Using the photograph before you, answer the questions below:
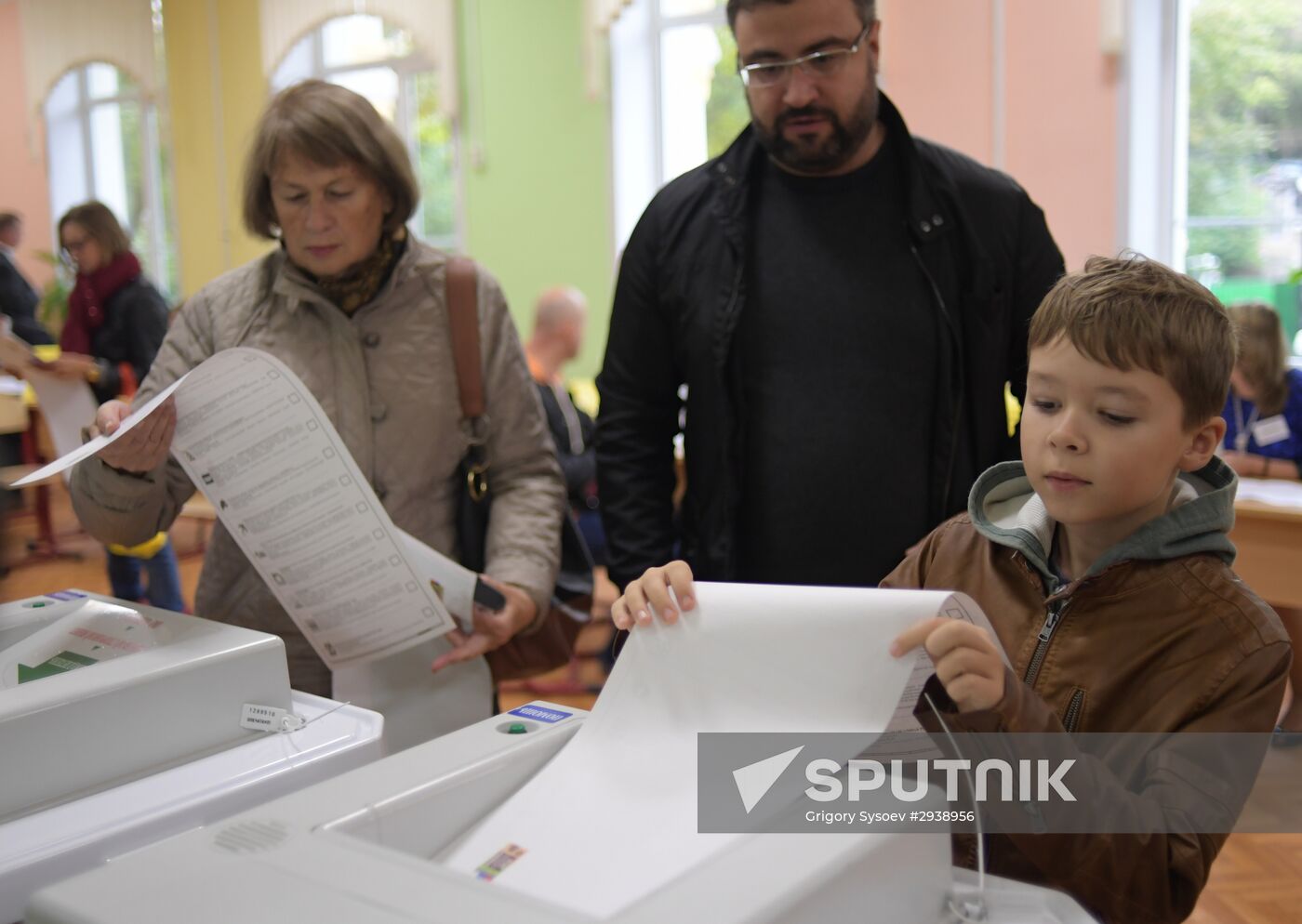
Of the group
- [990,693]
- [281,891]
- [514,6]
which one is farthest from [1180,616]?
[514,6]

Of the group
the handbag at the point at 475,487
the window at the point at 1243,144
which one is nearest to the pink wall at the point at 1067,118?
the window at the point at 1243,144

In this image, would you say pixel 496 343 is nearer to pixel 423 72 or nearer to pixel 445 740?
pixel 445 740

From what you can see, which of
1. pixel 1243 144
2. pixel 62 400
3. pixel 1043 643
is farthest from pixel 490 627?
pixel 1243 144

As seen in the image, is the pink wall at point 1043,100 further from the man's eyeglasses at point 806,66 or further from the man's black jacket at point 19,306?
the man's black jacket at point 19,306

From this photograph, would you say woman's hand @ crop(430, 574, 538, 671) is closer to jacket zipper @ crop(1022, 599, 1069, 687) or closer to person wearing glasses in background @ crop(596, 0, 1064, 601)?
person wearing glasses in background @ crop(596, 0, 1064, 601)

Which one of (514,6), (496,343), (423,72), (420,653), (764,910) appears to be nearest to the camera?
(764,910)

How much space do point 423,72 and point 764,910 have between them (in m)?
8.17

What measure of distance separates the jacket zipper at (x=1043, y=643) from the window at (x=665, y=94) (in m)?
6.05

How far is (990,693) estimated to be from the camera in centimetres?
91

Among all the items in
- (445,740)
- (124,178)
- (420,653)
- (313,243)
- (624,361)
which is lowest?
(420,653)

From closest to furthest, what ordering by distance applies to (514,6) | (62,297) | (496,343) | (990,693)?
(990,693) → (496,343) → (514,6) → (62,297)

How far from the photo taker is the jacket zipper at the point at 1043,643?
1154mm

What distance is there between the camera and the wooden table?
306 cm

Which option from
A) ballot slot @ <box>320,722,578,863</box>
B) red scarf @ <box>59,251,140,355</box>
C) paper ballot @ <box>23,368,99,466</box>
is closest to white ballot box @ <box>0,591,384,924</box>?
ballot slot @ <box>320,722,578,863</box>
